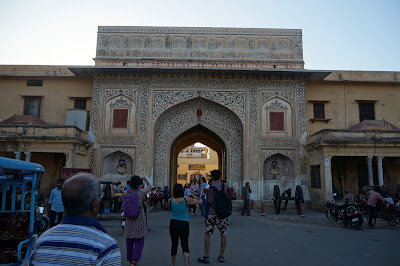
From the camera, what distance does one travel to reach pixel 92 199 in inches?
70.6

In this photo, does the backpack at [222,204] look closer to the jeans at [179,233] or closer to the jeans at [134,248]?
the jeans at [179,233]

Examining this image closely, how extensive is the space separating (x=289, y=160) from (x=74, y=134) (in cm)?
1103

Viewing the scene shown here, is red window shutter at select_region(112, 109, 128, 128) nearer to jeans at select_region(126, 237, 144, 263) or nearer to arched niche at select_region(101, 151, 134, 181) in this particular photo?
arched niche at select_region(101, 151, 134, 181)

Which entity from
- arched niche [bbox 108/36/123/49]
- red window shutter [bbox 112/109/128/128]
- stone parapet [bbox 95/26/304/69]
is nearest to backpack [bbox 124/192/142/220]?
red window shutter [bbox 112/109/128/128]

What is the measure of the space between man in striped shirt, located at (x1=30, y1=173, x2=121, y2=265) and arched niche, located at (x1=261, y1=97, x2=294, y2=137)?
49.7ft

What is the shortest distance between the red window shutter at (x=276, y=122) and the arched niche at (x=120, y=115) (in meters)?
7.33

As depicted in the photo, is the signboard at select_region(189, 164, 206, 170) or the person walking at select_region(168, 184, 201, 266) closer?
the person walking at select_region(168, 184, 201, 266)

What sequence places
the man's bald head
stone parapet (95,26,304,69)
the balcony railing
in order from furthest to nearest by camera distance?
stone parapet (95,26,304,69) → the balcony railing → the man's bald head

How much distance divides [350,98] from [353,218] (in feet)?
34.0

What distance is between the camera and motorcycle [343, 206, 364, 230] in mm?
9156

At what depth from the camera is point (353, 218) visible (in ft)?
30.3

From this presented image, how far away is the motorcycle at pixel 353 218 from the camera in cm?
916

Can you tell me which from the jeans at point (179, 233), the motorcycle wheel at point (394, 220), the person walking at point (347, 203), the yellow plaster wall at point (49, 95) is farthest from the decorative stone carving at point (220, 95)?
the jeans at point (179, 233)

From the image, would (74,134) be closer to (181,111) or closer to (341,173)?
(181,111)
